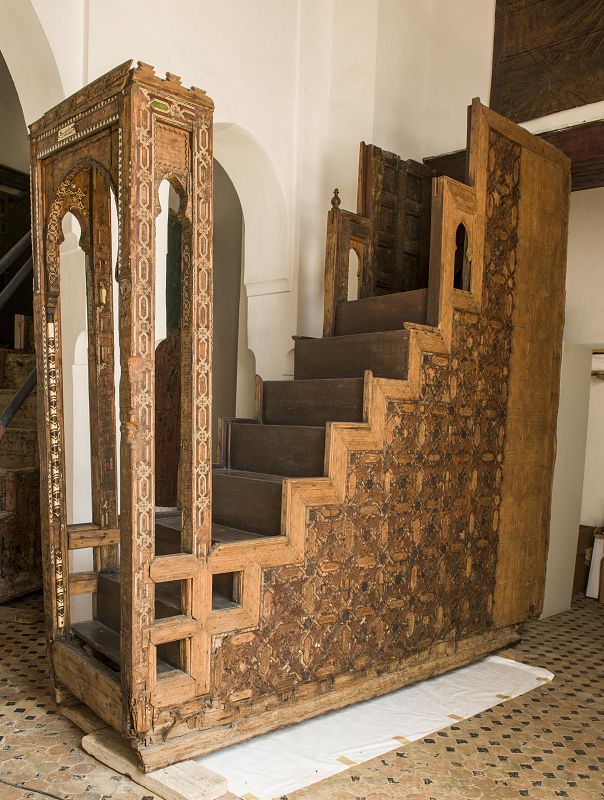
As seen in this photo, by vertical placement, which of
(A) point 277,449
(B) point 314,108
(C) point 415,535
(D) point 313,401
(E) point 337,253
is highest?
(B) point 314,108

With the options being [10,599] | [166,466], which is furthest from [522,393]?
[10,599]

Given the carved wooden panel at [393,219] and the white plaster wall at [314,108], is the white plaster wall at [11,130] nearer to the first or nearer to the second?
the white plaster wall at [314,108]

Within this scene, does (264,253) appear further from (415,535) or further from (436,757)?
(436,757)

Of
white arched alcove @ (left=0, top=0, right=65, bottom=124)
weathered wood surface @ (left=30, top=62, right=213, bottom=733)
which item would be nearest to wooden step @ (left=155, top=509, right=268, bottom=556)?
weathered wood surface @ (left=30, top=62, right=213, bottom=733)

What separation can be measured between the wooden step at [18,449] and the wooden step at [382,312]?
2703 mm

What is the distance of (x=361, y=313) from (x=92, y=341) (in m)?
1.73

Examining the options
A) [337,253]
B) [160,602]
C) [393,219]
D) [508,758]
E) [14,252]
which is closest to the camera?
[160,602]

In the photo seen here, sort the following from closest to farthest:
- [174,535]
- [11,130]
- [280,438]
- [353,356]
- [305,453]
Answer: [174,535]
[305,453]
[280,438]
[353,356]
[11,130]

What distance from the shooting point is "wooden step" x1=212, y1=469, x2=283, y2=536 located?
11.0ft

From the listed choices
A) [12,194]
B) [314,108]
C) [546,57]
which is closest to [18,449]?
[12,194]

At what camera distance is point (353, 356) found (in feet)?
13.3

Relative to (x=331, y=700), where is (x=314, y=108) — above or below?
above

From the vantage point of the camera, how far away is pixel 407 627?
12.5ft

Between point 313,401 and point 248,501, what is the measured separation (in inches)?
30.1
